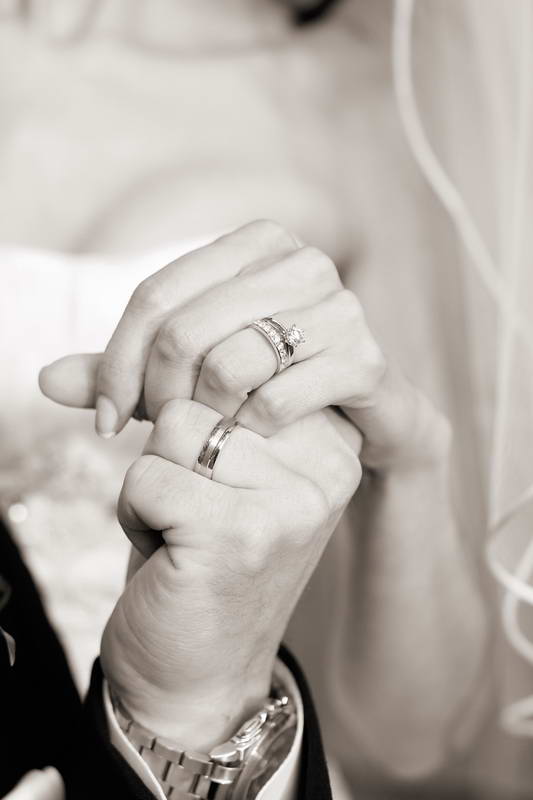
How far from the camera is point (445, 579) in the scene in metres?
0.95

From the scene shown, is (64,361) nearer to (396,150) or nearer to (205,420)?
(205,420)

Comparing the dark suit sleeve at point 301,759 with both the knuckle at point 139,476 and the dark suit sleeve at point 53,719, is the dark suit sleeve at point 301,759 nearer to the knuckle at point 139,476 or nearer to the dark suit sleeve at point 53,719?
the dark suit sleeve at point 53,719

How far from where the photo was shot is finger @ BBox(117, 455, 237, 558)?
1.73ft

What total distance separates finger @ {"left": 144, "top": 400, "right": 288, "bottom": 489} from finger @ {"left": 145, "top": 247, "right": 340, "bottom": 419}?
0.03m

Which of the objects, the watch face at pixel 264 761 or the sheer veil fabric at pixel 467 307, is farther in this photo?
the sheer veil fabric at pixel 467 307

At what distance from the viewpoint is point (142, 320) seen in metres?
0.59

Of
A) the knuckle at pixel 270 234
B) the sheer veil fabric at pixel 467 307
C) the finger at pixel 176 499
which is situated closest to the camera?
the finger at pixel 176 499

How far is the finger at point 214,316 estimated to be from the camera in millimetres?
563

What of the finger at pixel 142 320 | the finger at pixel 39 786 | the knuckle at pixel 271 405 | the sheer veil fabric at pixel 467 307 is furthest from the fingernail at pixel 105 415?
the sheer veil fabric at pixel 467 307

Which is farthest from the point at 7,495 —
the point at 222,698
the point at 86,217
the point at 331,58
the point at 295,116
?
the point at 331,58

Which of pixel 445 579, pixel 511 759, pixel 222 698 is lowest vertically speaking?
pixel 511 759

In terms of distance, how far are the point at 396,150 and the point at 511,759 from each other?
2.89ft

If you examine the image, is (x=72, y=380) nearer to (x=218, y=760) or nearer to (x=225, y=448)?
(x=225, y=448)

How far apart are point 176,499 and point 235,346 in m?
0.10
